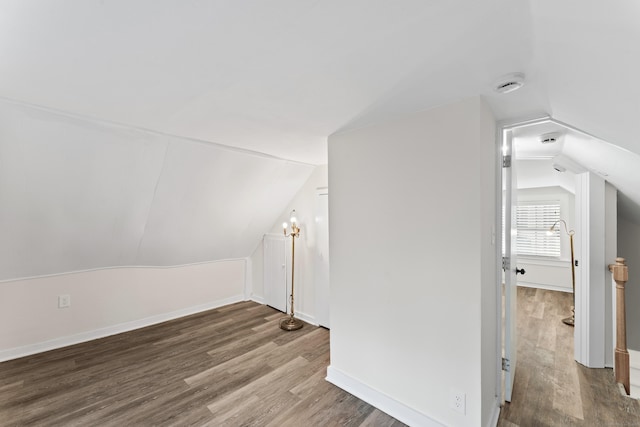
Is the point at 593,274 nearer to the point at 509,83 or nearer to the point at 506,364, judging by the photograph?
the point at 506,364

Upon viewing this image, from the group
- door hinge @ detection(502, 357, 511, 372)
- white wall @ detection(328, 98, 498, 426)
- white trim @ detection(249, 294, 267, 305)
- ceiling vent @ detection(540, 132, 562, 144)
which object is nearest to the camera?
white wall @ detection(328, 98, 498, 426)

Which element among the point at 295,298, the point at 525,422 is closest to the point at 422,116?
the point at 525,422

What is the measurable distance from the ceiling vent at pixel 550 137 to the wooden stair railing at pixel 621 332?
1166 millimetres

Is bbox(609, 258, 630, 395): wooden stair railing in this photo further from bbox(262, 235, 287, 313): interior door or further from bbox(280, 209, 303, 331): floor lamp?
bbox(262, 235, 287, 313): interior door

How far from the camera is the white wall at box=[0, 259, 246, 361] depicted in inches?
112

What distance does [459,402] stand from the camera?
1.73 metres

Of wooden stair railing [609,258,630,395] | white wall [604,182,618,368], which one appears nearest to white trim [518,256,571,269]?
white wall [604,182,618,368]

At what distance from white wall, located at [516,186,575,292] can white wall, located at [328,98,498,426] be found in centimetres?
466

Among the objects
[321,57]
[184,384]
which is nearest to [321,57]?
[321,57]

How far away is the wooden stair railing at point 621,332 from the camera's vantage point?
2.35m

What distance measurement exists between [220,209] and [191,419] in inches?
83.6

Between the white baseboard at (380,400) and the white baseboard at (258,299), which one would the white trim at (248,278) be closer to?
the white baseboard at (258,299)

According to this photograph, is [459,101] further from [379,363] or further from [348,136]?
[379,363]

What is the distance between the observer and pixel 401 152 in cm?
200
